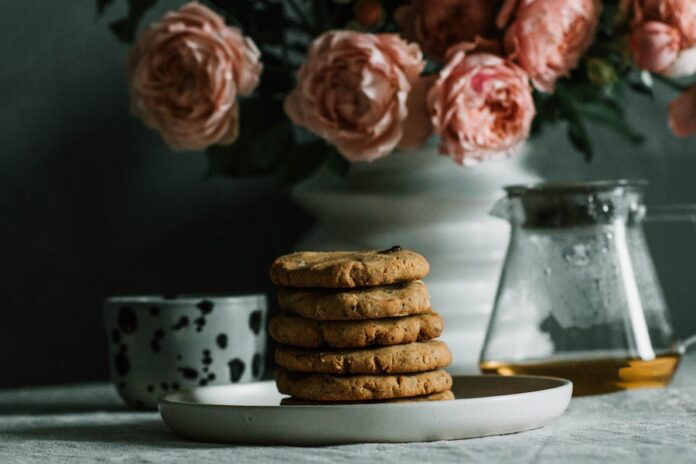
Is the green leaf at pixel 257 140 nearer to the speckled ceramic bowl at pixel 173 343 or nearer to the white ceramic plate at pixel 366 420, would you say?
the speckled ceramic bowl at pixel 173 343

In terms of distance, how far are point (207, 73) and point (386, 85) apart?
0.15 meters

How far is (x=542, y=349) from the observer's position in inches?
34.2

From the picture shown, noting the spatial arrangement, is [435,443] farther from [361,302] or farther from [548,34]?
[548,34]

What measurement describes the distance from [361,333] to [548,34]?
354 mm

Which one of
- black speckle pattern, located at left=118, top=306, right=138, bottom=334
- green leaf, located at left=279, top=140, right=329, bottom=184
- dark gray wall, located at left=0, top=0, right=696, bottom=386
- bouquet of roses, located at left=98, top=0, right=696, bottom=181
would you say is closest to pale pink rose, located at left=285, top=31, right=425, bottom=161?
bouquet of roses, located at left=98, top=0, right=696, bottom=181

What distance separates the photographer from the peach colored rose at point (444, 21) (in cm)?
94

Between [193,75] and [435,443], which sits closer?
[435,443]

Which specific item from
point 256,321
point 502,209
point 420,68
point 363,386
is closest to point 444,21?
point 420,68

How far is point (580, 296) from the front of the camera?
0.88 m

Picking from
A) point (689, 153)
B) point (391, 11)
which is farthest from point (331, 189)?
point (689, 153)

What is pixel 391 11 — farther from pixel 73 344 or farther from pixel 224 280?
pixel 73 344

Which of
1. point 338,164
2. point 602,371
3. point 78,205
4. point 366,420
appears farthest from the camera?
point 78,205

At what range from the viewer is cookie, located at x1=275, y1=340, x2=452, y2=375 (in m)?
0.67

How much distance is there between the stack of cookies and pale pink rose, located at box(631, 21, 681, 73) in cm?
32
